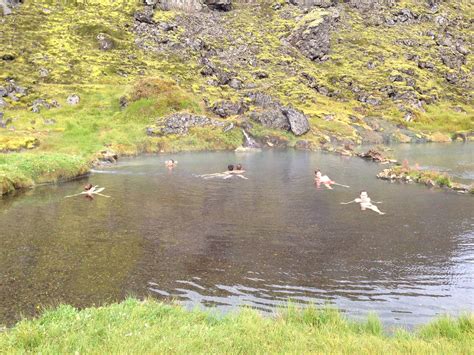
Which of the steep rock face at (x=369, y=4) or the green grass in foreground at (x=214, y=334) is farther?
the steep rock face at (x=369, y=4)

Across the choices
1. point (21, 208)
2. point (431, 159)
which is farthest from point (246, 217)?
point (431, 159)

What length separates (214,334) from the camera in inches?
408

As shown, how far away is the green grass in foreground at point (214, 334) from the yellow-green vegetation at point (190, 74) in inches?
1200

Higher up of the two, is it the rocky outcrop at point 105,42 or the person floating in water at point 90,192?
the rocky outcrop at point 105,42

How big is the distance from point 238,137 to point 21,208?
52674mm

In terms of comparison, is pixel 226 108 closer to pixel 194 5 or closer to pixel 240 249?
pixel 240 249

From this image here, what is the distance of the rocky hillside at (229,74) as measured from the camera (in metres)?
79.6

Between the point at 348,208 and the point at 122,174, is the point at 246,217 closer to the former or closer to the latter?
the point at 348,208

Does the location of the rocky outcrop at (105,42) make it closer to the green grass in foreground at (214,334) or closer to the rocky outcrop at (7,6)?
the rocky outcrop at (7,6)

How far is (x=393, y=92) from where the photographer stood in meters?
132

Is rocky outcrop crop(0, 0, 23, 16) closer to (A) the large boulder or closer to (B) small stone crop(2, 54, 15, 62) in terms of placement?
(B) small stone crop(2, 54, 15, 62)

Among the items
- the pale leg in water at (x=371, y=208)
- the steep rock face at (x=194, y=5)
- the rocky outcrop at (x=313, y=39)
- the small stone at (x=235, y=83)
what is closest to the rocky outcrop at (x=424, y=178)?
the pale leg in water at (x=371, y=208)

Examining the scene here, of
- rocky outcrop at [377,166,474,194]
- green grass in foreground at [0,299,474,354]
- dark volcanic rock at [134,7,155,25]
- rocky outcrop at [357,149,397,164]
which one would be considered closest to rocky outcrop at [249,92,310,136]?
rocky outcrop at [357,149,397,164]

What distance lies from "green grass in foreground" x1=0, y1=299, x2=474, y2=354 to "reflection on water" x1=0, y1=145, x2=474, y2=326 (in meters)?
2.94
